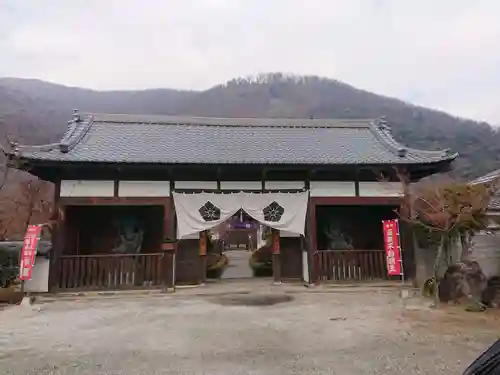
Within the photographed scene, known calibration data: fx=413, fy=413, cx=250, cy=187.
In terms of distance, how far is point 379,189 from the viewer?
465 inches

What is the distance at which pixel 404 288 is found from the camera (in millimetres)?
10367

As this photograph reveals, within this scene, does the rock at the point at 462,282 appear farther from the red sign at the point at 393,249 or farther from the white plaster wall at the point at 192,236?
the white plaster wall at the point at 192,236

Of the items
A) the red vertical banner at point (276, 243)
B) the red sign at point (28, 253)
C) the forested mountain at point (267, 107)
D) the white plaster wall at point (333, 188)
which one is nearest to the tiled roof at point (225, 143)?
the white plaster wall at point (333, 188)

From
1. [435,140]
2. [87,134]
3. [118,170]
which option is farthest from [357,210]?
[435,140]

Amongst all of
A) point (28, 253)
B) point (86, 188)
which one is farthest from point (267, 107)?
point (28, 253)

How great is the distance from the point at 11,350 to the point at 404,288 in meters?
8.59

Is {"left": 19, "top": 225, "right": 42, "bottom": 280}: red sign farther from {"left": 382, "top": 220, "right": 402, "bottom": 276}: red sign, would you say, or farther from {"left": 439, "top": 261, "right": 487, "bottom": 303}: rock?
{"left": 439, "top": 261, "right": 487, "bottom": 303}: rock

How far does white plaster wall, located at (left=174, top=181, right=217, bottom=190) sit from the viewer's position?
11.3 meters

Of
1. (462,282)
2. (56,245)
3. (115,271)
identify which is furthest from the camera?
(115,271)

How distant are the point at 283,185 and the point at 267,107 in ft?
136

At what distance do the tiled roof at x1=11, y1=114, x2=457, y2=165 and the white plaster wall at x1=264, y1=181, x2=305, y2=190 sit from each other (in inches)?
28.6

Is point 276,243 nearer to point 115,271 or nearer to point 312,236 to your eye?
point 312,236

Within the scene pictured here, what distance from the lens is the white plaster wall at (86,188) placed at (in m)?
10.8

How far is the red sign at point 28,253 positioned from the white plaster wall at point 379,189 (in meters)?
8.47
